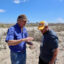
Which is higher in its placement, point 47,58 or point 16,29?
point 16,29

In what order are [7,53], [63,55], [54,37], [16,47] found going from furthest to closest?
[7,53], [63,55], [16,47], [54,37]

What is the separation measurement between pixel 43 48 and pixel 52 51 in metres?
Result: 0.27

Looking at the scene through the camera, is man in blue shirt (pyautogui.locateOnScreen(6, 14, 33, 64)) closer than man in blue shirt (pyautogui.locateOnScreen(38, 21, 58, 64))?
No

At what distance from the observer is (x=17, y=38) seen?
15.6 feet

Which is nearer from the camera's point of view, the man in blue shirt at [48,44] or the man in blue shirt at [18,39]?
the man in blue shirt at [48,44]

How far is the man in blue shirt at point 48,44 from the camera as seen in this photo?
14.7 ft

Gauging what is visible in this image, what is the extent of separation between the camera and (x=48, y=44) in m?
4.55

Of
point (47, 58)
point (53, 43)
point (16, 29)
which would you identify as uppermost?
point (16, 29)

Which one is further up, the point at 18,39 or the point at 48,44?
the point at 18,39

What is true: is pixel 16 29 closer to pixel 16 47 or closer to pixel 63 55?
pixel 16 47

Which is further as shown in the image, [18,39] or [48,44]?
[18,39]

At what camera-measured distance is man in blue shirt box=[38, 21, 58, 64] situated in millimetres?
4484

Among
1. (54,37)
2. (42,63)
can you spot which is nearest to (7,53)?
(42,63)

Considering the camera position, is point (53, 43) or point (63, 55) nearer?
point (53, 43)
